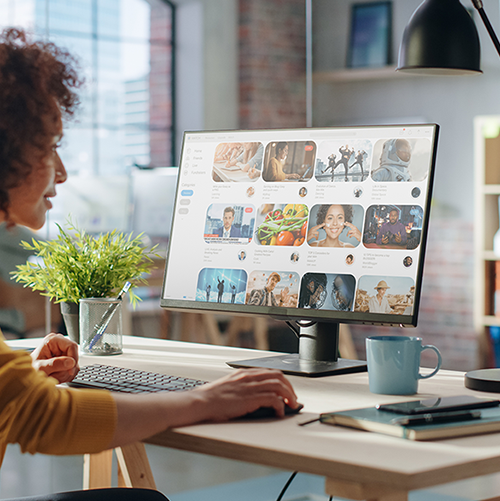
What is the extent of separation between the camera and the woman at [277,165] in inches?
55.8

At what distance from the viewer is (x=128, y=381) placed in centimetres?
116

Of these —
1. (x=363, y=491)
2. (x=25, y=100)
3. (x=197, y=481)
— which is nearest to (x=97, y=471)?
(x=25, y=100)

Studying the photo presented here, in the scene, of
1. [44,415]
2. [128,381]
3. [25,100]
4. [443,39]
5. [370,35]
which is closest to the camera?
[44,415]

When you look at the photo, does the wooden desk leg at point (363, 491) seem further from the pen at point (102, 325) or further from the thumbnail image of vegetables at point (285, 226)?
the pen at point (102, 325)

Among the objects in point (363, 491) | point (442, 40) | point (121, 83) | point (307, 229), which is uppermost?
point (121, 83)

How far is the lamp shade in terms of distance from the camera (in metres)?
1.49

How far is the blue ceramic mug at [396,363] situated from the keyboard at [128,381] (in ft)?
0.86

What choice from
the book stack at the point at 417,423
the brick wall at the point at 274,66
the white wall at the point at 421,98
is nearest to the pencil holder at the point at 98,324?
the book stack at the point at 417,423

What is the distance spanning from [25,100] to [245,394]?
1.64 ft

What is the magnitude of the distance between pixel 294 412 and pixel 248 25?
13.9ft

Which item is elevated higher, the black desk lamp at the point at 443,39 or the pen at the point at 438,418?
the black desk lamp at the point at 443,39

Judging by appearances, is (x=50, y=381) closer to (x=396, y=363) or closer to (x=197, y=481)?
(x=396, y=363)

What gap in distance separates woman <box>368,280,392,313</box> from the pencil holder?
20.6 inches

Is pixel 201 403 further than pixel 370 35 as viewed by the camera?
No
